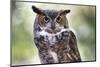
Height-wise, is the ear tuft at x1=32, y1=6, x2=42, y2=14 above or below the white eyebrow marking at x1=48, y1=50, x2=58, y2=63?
above

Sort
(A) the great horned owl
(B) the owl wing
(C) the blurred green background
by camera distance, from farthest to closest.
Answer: (B) the owl wing < (A) the great horned owl < (C) the blurred green background

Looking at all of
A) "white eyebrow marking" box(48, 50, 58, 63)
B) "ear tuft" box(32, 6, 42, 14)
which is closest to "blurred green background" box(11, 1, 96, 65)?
"ear tuft" box(32, 6, 42, 14)

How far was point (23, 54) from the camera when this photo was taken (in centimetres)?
235

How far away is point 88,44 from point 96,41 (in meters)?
0.14

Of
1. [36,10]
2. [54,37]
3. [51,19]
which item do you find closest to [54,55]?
[54,37]

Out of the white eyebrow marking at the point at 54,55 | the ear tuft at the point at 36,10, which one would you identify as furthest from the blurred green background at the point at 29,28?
the white eyebrow marking at the point at 54,55

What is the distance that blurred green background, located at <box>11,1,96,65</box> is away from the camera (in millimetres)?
2316

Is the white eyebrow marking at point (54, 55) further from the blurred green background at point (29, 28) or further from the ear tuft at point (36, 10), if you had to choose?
the ear tuft at point (36, 10)

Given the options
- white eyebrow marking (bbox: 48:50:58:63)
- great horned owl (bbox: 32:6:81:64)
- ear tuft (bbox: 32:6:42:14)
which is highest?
ear tuft (bbox: 32:6:42:14)

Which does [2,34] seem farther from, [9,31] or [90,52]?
[90,52]

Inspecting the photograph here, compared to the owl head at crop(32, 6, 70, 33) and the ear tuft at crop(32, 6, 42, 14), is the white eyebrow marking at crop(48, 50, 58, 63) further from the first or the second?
the ear tuft at crop(32, 6, 42, 14)

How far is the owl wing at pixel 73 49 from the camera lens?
2576 millimetres

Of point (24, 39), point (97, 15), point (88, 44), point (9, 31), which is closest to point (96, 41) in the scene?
point (88, 44)

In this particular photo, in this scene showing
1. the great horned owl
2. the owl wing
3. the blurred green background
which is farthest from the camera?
the owl wing
